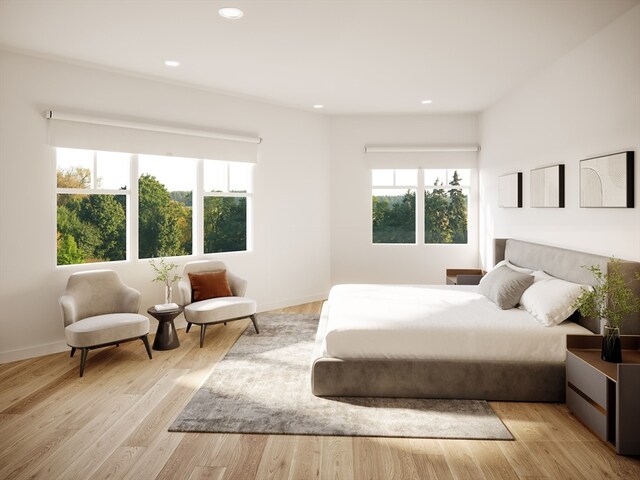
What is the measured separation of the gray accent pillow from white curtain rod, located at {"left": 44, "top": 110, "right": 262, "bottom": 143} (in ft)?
11.2

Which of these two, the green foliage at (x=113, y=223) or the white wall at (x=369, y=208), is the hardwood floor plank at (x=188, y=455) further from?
the white wall at (x=369, y=208)

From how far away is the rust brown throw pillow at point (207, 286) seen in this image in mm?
5129

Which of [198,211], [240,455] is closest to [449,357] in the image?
[240,455]

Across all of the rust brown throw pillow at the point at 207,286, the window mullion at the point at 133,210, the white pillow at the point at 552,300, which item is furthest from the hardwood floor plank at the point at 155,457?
the window mullion at the point at 133,210

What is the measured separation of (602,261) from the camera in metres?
3.44

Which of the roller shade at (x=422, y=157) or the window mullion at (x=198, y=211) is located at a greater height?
the roller shade at (x=422, y=157)

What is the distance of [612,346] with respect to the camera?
291cm

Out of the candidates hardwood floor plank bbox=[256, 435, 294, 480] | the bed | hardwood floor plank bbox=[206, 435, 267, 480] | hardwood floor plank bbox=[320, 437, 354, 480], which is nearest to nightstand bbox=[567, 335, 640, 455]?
the bed

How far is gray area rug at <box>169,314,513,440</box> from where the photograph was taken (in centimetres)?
291

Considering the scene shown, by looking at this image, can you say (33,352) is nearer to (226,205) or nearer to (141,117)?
(141,117)

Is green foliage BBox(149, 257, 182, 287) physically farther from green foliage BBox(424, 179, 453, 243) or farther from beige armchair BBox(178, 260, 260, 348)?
green foliage BBox(424, 179, 453, 243)

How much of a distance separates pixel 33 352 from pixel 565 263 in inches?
186

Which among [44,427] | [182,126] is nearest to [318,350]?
[44,427]

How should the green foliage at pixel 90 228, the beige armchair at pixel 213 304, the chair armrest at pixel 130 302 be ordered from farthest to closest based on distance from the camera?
1. the green foliage at pixel 90 228
2. the beige armchair at pixel 213 304
3. the chair armrest at pixel 130 302
